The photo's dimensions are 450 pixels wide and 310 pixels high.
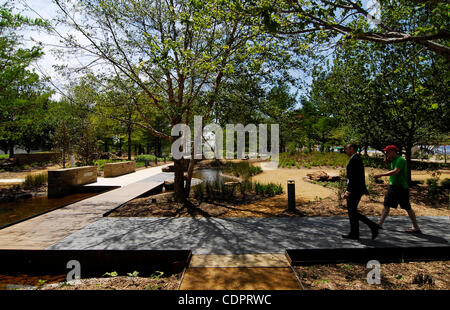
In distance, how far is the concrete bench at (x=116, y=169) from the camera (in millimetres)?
17109

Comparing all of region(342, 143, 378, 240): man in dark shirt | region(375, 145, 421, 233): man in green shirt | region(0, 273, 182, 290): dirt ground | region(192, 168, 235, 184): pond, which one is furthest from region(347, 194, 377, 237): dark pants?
region(192, 168, 235, 184): pond

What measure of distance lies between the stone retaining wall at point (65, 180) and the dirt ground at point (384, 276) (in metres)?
11.8

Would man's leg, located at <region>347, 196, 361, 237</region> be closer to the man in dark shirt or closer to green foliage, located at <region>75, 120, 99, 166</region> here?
the man in dark shirt

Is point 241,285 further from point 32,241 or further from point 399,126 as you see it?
point 399,126

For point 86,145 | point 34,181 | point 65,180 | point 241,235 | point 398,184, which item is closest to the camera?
point 398,184

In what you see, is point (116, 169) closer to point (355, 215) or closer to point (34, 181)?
point (34, 181)

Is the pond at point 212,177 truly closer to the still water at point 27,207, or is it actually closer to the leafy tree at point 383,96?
the still water at point 27,207

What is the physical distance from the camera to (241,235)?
550 centimetres

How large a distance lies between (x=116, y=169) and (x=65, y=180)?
6094mm

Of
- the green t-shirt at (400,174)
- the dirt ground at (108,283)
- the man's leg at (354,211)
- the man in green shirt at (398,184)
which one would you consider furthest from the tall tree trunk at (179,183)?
the green t-shirt at (400,174)

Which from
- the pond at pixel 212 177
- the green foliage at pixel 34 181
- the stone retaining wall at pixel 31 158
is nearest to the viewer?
the green foliage at pixel 34 181

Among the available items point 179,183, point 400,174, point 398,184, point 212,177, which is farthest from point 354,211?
point 212,177

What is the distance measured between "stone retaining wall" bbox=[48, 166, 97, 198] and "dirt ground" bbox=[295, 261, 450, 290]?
463 inches
